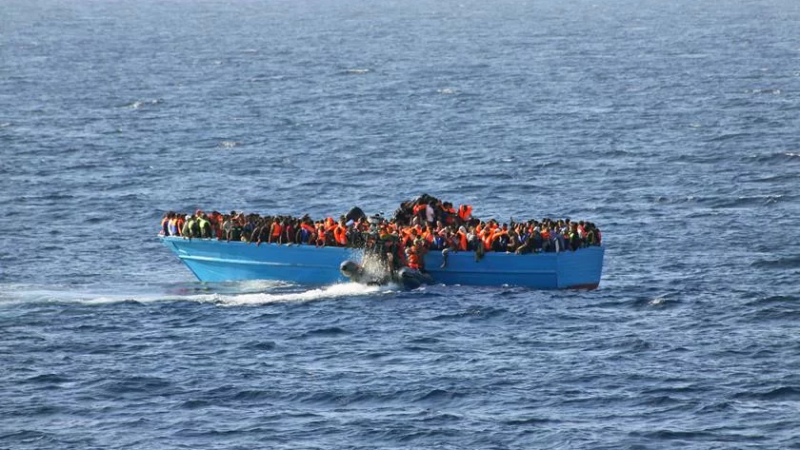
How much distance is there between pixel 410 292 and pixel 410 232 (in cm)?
244

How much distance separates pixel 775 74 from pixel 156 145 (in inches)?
2496

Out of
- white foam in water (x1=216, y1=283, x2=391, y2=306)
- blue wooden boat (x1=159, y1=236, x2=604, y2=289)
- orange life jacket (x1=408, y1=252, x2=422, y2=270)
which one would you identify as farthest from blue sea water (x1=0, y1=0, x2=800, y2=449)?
orange life jacket (x1=408, y1=252, x2=422, y2=270)

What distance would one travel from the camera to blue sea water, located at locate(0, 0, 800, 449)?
49531 mm

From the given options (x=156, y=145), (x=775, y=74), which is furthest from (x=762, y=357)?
(x=775, y=74)

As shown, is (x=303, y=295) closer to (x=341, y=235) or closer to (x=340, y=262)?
(x=340, y=262)

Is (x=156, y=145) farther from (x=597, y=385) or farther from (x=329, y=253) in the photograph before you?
(x=597, y=385)

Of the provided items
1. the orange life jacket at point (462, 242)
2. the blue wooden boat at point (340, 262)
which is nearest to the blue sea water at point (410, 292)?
the blue wooden boat at point (340, 262)

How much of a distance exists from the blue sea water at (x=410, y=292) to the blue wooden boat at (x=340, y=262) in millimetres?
642

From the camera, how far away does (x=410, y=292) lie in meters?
63.6

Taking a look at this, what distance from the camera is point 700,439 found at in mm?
46719

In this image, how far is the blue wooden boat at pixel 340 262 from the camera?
6331 cm

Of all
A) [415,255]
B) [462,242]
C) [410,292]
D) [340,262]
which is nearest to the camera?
[415,255]

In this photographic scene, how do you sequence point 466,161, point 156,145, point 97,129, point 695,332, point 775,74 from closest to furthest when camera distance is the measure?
1. point 695,332
2. point 466,161
3. point 156,145
4. point 97,129
5. point 775,74

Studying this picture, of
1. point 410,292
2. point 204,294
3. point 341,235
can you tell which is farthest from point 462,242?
point 204,294
